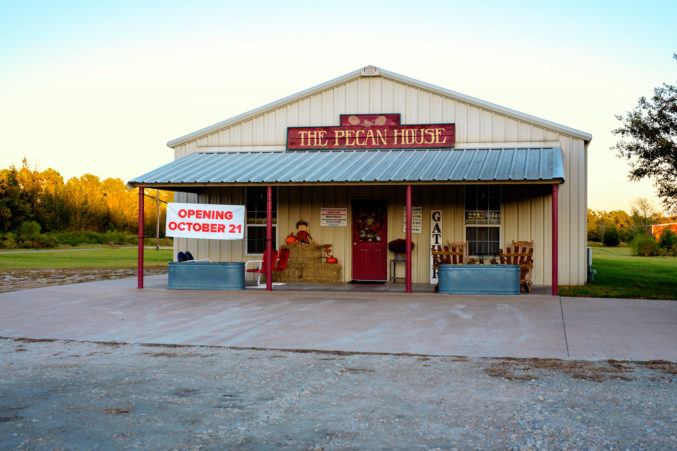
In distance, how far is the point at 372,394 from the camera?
17.7 ft

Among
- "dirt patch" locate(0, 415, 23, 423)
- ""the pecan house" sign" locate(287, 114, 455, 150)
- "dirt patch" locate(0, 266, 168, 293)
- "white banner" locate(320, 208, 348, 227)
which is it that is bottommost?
"dirt patch" locate(0, 415, 23, 423)

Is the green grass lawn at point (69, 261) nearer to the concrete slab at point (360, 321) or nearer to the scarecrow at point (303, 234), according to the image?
the scarecrow at point (303, 234)

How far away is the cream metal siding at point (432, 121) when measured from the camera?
14953 millimetres

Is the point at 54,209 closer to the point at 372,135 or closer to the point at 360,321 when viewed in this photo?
the point at 372,135

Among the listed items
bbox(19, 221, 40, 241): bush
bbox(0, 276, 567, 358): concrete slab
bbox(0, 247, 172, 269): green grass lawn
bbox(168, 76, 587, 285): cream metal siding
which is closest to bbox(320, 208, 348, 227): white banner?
bbox(168, 76, 587, 285): cream metal siding

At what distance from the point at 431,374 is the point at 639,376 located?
203cm

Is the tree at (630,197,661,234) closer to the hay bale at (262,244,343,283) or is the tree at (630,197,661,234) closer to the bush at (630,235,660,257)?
the bush at (630,235,660,257)

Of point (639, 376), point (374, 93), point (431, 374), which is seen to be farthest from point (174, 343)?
point (374, 93)

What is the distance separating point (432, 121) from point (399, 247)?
3340 millimetres

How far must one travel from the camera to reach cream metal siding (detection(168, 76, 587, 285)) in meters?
15.0

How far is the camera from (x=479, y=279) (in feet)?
43.3

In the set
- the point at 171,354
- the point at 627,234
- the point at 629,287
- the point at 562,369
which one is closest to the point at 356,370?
the point at 562,369

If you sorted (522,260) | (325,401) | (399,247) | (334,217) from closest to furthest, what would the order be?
(325,401)
(522,260)
(399,247)
(334,217)

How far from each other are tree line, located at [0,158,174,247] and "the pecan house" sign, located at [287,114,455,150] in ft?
107
